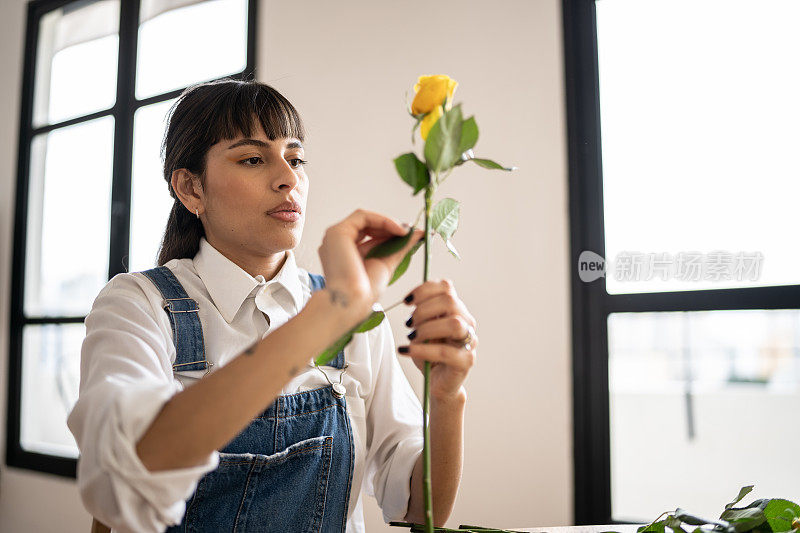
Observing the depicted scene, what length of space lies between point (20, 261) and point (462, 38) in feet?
8.36

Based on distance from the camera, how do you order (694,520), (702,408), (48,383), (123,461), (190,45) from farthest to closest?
(702,408) → (48,383) → (190,45) → (694,520) → (123,461)

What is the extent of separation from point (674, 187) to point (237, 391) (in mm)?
1537

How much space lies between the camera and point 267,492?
1.00 meters

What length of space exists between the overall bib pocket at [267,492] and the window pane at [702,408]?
948 mm

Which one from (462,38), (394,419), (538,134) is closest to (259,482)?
(394,419)

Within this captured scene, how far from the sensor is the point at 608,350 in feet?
5.34

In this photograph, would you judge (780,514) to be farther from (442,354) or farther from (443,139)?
(443,139)

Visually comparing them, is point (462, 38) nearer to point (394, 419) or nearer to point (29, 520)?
point (394, 419)

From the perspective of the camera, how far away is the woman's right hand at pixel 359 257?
2.01 feet

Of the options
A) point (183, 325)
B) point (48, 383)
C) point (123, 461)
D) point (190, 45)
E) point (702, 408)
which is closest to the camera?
point (123, 461)

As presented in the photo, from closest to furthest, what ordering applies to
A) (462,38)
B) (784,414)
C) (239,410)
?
(239,410)
(462,38)
(784,414)

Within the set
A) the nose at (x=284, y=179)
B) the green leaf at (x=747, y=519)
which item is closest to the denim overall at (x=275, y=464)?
the nose at (x=284, y=179)

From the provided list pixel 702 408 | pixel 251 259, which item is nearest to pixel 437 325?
pixel 251 259

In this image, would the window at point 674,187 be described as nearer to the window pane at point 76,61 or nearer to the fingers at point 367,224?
the fingers at point 367,224
